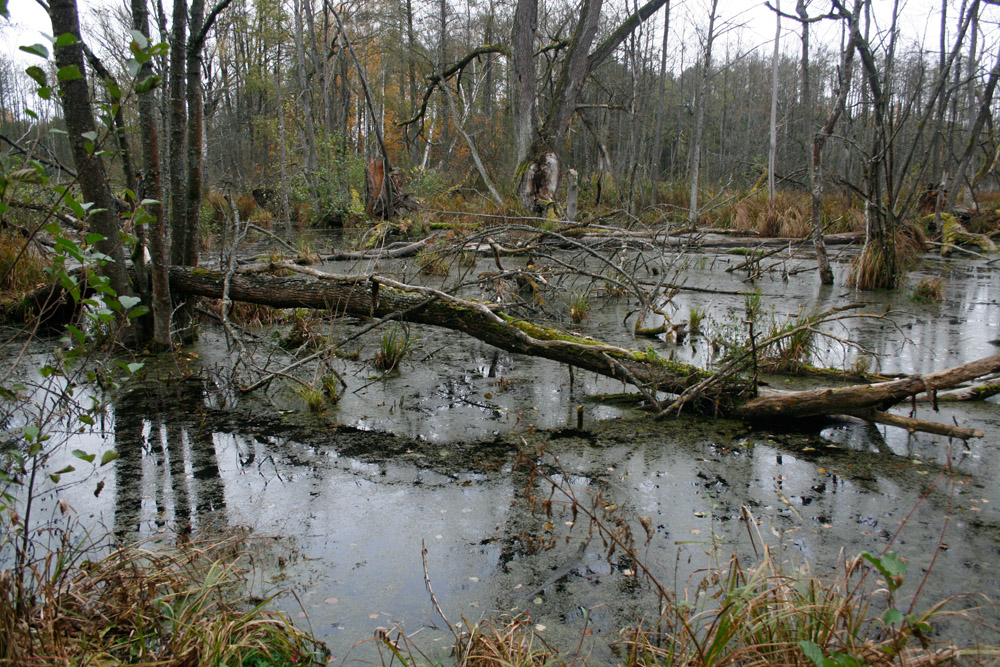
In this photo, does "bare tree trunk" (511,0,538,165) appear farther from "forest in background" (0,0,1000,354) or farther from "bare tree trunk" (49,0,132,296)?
"bare tree trunk" (49,0,132,296)

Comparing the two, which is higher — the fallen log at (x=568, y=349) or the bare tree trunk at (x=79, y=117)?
the bare tree trunk at (x=79, y=117)

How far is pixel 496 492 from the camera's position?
3213mm

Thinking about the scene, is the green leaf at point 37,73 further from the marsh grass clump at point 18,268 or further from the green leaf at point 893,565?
the marsh grass clump at point 18,268

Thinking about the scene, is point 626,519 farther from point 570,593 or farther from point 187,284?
point 187,284

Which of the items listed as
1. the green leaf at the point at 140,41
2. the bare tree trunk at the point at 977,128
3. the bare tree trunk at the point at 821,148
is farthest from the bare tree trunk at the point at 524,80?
the green leaf at the point at 140,41

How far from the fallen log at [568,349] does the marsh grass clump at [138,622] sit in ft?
7.69

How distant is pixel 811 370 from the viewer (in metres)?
4.80

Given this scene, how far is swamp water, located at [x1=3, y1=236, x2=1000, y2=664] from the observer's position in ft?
7.97

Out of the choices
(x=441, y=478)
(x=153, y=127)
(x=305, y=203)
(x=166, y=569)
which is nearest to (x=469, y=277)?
(x=153, y=127)

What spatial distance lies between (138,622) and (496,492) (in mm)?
1611

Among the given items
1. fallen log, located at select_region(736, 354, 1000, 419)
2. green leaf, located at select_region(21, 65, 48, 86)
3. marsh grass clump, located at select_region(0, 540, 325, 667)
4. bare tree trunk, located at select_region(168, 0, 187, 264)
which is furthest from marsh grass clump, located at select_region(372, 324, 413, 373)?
green leaf, located at select_region(21, 65, 48, 86)

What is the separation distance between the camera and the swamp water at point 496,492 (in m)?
2.43

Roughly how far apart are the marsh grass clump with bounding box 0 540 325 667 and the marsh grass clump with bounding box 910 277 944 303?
7721 mm

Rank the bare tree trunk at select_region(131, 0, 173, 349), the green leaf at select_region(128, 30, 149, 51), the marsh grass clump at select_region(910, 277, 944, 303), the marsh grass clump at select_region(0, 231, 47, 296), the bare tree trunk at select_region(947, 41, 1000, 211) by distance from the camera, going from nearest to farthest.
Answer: the green leaf at select_region(128, 30, 149, 51), the bare tree trunk at select_region(131, 0, 173, 349), the marsh grass clump at select_region(0, 231, 47, 296), the marsh grass clump at select_region(910, 277, 944, 303), the bare tree trunk at select_region(947, 41, 1000, 211)
